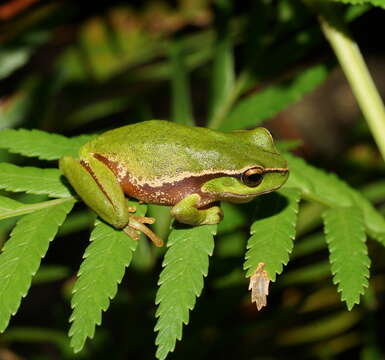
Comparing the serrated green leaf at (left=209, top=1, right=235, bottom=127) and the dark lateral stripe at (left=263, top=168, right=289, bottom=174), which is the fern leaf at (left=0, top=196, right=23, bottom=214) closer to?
the dark lateral stripe at (left=263, top=168, right=289, bottom=174)

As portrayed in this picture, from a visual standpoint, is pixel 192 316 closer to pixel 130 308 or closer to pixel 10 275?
pixel 130 308

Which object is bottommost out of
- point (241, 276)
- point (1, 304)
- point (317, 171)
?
point (241, 276)

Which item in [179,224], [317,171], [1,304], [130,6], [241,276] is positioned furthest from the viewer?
[130,6]

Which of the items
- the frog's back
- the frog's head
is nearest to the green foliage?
the frog's head

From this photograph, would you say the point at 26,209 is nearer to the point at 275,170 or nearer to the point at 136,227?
the point at 136,227

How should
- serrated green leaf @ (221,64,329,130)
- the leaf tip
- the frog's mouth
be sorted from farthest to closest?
serrated green leaf @ (221,64,329,130), the frog's mouth, the leaf tip

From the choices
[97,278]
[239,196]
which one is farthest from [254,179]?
[97,278]

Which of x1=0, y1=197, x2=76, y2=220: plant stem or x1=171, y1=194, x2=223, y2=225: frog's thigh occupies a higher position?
x1=0, y1=197, x2=76, y2=220: plant stem

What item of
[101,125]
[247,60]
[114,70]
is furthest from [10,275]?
[101,125]
